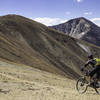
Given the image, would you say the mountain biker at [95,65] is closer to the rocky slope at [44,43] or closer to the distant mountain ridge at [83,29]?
the rocky slope at [44,43]

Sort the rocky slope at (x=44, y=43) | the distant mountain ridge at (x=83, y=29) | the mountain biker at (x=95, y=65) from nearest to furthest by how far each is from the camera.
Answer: the mountain biker at (x=95, y=65) → the rocky slope at (x=44, y=43) → the distant mountain ridge at (x=83, y=29)

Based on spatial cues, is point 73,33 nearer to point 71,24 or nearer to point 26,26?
point 71,24

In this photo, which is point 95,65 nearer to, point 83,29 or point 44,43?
point 44,43

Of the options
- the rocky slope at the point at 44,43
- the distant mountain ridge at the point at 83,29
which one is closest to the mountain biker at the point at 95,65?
the rocky slope at the point at 44,43

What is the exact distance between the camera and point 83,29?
179m

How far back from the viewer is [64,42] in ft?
206

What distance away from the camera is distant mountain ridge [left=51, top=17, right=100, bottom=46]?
541ft

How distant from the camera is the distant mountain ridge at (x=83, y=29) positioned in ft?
541

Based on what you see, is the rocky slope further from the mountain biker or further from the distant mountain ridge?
the distant mountain ridge

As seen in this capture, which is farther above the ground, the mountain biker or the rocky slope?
the mountain biker

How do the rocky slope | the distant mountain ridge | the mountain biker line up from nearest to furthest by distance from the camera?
the mountain biker < the rocky slope < the distant mountain ridge

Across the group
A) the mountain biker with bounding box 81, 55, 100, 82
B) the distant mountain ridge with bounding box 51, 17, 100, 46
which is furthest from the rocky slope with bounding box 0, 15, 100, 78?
the distant mountain ridge with bounding box 51, 17, 100, 46

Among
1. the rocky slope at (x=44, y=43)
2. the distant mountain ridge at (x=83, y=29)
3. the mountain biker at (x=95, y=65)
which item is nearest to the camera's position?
the mountain biker at (x=95, y=65)

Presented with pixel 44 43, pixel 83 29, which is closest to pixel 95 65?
pixel 44 43
